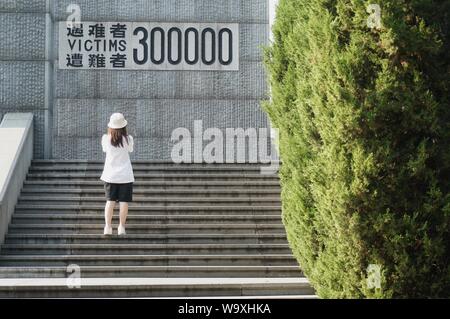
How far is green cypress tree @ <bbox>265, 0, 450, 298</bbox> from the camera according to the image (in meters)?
6.13

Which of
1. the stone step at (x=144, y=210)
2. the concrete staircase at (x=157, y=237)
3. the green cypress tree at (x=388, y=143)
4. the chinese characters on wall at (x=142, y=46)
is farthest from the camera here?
the chinese characters on wall at (x=142, y=46)

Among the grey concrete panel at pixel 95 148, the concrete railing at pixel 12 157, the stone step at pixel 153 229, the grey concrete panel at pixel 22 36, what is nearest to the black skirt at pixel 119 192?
the stone step at pixel 153 229

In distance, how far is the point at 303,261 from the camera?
749 cm

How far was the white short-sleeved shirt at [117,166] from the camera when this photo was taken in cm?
988

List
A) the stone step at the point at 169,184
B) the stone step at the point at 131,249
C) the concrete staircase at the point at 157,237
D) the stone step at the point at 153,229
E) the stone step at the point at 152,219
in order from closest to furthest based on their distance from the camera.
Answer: the concrete staircase at the point at 157,237 < the stone step at the point at 131,249 < the stone step at the point at 153,229 < the stone step at the point at 152,219 < the stone step at the point at 169,184

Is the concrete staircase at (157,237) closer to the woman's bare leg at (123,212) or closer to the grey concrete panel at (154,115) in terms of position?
the woman's bare leg at (123,212)

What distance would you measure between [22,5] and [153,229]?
6551 millimetres

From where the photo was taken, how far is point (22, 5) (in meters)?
14.8

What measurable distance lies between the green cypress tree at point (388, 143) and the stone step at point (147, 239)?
368 centimetres

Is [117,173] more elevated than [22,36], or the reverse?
[22,36]

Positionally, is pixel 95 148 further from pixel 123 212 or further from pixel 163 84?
pixel 123 212

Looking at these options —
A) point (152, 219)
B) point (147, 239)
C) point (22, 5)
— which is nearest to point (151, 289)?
point (147, 239)

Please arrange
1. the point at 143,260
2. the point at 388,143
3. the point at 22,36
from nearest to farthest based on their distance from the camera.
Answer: the point at 388,143, the point at 143,260, the point at 22,36

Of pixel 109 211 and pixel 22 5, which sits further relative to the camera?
pixel 22 5
